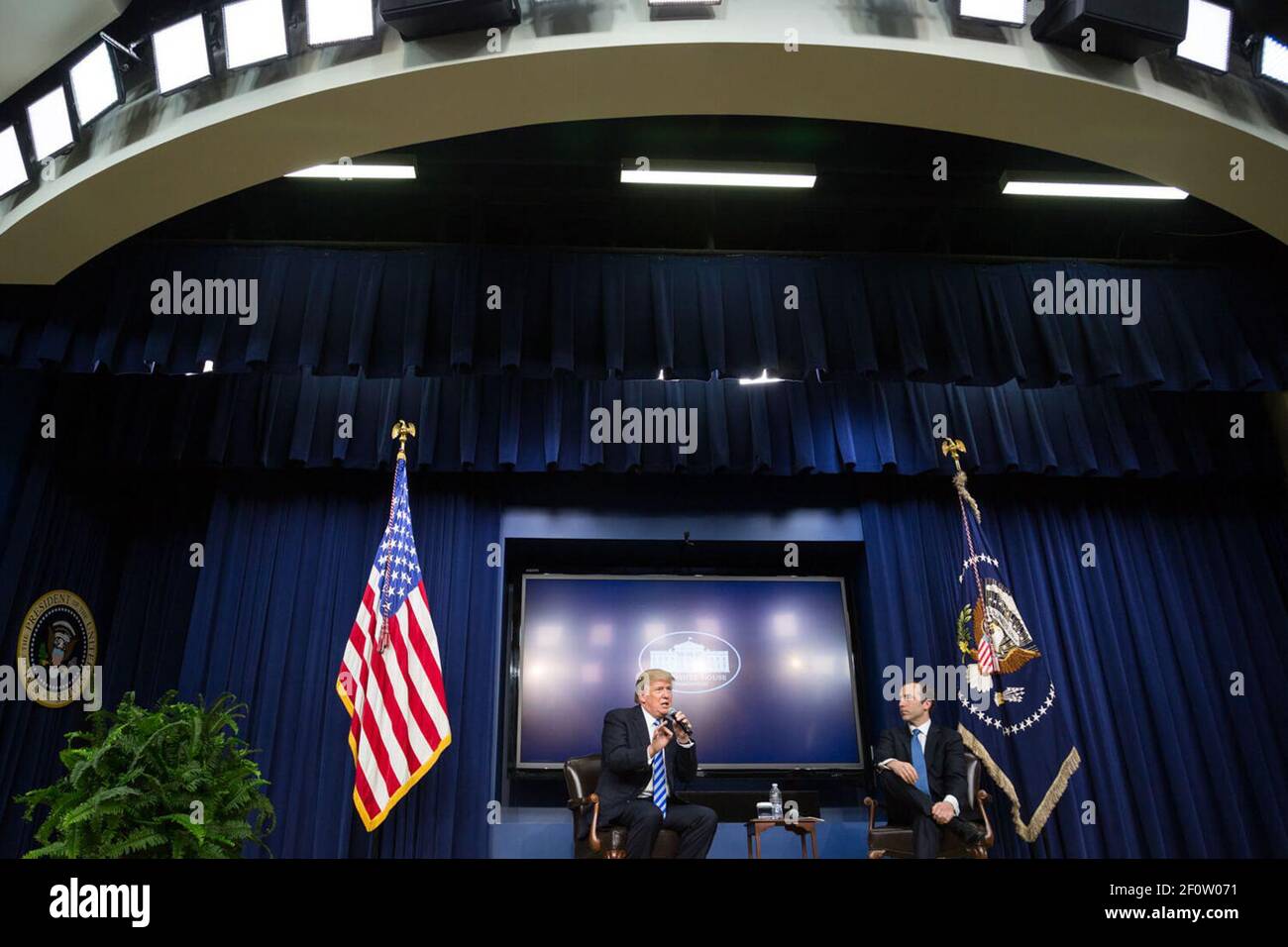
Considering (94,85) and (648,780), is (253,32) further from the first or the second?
(648,780)

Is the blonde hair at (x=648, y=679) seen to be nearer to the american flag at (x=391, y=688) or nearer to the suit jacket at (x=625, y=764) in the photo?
the suit jacket at (x=625, y=764)

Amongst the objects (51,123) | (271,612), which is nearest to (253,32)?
(51,123)

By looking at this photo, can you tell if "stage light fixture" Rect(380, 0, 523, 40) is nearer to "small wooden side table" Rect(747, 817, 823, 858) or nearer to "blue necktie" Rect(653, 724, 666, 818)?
"blue necktie" Rect(653, 724, 666, 818)

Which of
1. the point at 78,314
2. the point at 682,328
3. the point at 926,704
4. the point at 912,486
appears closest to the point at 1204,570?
the point at 912,486

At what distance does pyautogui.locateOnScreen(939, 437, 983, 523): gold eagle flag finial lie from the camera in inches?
203

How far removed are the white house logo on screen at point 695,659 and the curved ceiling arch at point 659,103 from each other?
3.36 m

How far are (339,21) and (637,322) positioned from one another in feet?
7.05

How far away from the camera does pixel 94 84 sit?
332 centimetres

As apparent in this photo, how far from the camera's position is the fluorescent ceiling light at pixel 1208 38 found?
3.09 metres

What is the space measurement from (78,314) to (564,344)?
2634 mm

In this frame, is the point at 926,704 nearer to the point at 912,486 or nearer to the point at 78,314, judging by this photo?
the point at 912,486

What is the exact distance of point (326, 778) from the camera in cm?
486

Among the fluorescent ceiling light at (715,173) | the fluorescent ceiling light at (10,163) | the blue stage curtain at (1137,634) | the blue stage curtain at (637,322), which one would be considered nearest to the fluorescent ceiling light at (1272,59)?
the blue stage curtain at (637,322)

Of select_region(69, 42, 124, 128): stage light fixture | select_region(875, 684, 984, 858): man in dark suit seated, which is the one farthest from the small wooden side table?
select_region(69, 42, 124, 128): stage light fixture
